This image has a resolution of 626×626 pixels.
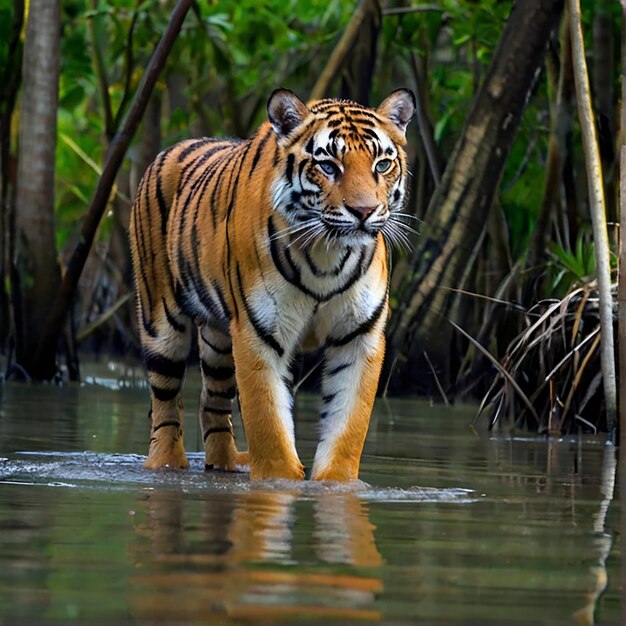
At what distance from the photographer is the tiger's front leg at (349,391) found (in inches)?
248

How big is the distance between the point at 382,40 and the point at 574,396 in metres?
6.59

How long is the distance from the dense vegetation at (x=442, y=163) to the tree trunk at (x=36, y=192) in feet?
0.08

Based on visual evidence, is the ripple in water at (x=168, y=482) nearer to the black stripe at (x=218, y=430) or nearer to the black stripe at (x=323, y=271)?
the black stripe at (x=218, y=430)

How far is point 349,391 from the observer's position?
639 centimetres

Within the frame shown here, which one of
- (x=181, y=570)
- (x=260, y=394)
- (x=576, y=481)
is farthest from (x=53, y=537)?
(x=576, y=481)

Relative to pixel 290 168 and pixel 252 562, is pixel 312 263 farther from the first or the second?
pixel 252 562

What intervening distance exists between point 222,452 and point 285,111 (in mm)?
1750

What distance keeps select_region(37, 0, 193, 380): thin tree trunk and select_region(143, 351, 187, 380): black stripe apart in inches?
125

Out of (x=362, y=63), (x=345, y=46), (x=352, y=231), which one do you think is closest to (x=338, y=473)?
(x=352, y=231)

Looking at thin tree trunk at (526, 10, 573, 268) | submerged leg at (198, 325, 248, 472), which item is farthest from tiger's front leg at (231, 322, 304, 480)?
thin tree trunk at (526, 10, 573, 268)

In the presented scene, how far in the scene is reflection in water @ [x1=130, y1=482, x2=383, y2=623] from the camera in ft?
11.0

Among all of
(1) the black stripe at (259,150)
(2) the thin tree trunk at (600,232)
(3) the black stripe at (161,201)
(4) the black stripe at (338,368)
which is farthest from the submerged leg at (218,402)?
A: (2) the thin tree trunk at (600,232)

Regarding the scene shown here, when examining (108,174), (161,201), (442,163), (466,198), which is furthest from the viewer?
(442,163)

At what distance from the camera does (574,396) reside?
8.93 meters
